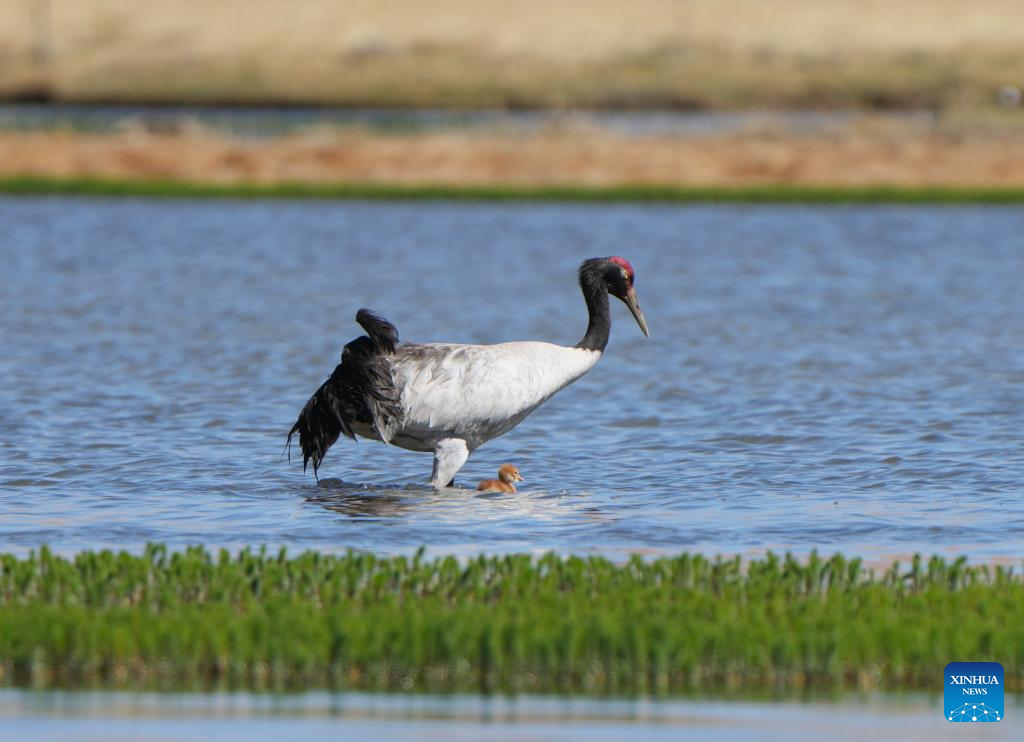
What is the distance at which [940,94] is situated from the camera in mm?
88938

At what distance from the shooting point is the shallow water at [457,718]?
29.0ft

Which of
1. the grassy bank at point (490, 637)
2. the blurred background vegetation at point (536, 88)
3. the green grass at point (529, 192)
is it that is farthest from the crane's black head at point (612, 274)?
the blurred background vegetation at point (536, 88)

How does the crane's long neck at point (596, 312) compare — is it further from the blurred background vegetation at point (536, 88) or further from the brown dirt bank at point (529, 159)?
the brown dirt bank at point (529, 159)

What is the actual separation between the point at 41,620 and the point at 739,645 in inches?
134

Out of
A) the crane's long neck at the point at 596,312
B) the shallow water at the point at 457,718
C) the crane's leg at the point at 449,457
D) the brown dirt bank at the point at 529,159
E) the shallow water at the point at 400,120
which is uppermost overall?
the shallow water at the point at 400,120

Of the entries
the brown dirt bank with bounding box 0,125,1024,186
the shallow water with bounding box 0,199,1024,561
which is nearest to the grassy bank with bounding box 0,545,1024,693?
the shallow water with bounding box 0,199,1024,561

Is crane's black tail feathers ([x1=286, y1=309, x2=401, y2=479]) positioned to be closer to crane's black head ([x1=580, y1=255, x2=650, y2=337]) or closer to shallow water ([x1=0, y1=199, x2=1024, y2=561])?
shallow water ([x1=0, y1=199, x2=1024, y2=561])

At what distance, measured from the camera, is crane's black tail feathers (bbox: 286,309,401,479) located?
1479cm

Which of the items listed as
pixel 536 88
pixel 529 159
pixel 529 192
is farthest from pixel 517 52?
pixel 529 192

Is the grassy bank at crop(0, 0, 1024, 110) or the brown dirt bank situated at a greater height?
the grassy bank at crop(0, 0, 1024, 110)

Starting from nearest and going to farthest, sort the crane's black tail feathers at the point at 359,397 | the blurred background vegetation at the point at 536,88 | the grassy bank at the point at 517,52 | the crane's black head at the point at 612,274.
A: the crane's black tail feathers at the point at 359,397
the crane's black head at the point at 612,274
the blurred background vegetation at the point at 536,88
the grassy bank at the point at 517,52

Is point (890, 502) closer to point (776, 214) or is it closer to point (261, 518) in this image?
point (261, 518)

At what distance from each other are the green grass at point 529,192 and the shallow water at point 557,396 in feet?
11.2

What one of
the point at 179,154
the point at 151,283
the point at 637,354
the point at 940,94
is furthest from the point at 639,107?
the point at 637,354
